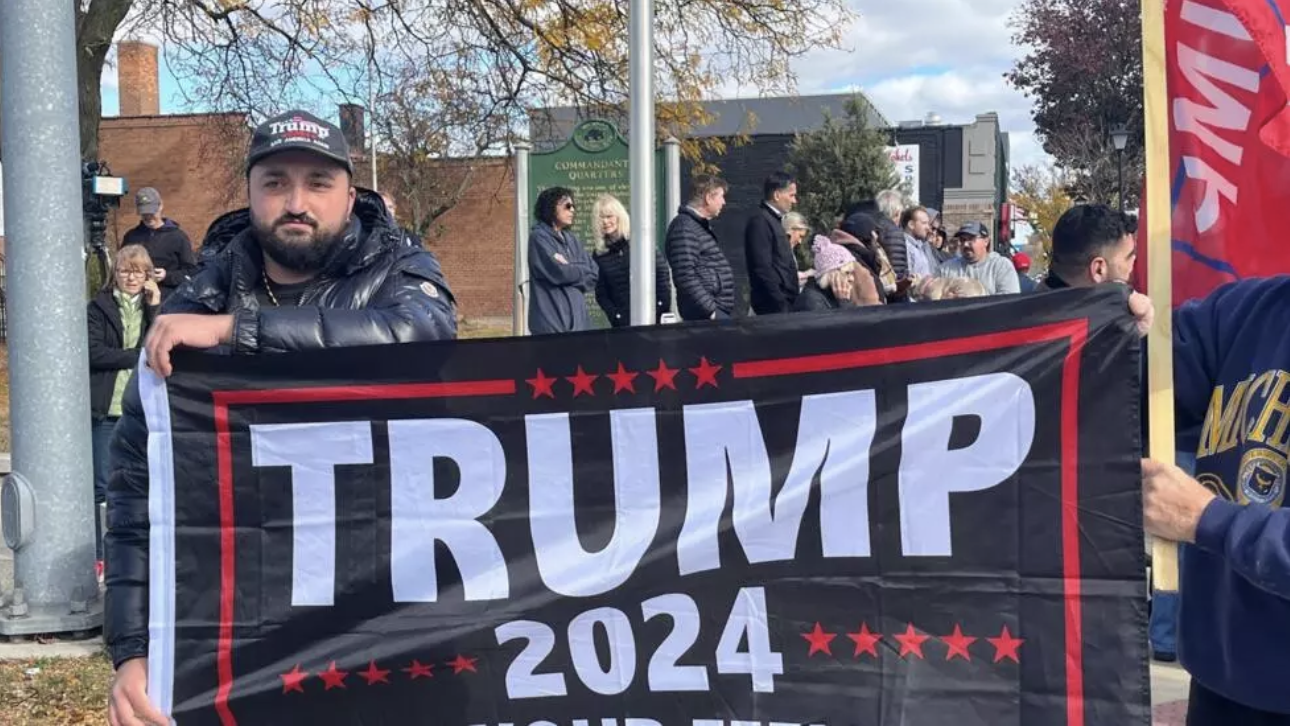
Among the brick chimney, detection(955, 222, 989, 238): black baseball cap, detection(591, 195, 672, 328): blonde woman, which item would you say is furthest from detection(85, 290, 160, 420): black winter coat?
the brick chimney

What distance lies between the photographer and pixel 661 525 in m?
2.92

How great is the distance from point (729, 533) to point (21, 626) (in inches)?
165

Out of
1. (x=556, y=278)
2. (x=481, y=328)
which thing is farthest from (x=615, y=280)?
(x=481, y=328)

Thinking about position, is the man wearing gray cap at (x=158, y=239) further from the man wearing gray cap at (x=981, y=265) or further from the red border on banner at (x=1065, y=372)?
the red border on banner at (x=1065, y=372)

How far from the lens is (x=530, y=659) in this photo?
2885 mm

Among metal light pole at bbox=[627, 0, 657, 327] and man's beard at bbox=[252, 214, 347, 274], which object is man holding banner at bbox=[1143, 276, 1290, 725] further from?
metal light pole at bbox=[627, 0, 657, 327]

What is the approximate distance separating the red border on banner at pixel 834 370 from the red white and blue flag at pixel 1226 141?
0.36m

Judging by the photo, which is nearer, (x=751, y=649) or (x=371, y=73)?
(x=751, y=649)

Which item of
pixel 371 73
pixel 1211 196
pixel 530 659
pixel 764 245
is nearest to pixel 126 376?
pixel 764 245

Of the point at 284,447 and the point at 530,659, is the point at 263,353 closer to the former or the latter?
the point at 284,447

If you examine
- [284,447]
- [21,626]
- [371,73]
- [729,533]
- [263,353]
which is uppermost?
[371,73]

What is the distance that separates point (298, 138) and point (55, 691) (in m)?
3.08

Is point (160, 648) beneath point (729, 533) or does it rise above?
beneath

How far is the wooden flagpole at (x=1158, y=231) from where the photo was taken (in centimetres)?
253
